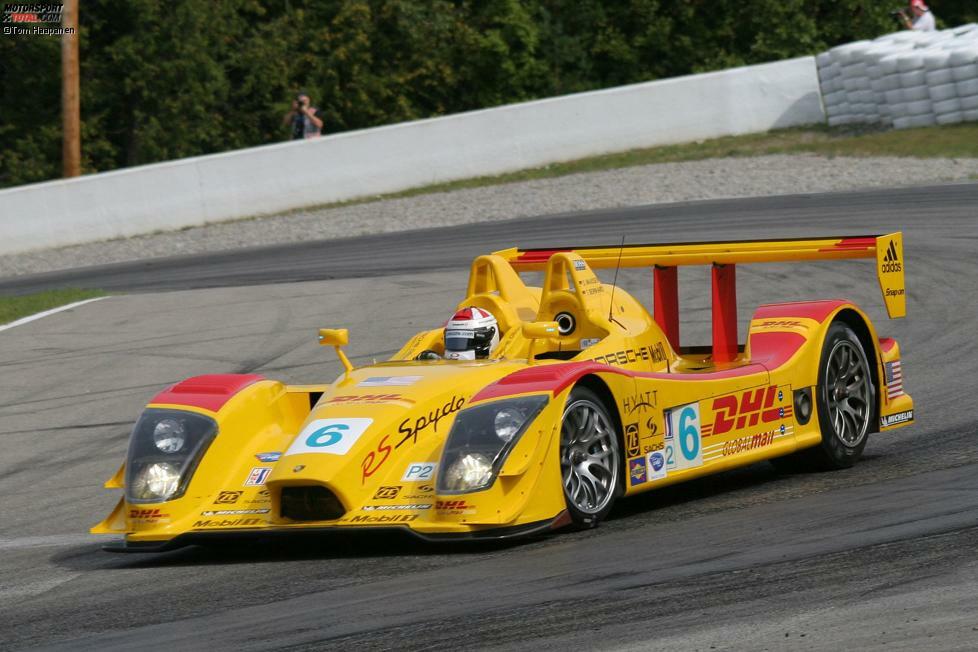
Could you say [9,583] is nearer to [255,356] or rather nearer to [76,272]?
[255,356]

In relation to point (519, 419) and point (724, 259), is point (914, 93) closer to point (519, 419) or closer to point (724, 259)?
point (724, 259)

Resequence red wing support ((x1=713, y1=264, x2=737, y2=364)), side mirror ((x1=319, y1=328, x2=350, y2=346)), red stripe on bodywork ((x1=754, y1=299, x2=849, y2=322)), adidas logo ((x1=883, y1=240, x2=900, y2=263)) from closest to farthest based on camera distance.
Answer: side mirror ((x1=319, y1=328, x2=350, y2=346)), red stripe on bodywork ((x1=754, y1=299, x2=849, y2=322)), adidas logo ((x1=883, y1=240, x2=900, y2=263)), red wing support ((x1=713, y1=264, x2=737, y2=364))

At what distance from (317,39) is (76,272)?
17.2 metres

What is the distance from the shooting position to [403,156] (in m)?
27.2

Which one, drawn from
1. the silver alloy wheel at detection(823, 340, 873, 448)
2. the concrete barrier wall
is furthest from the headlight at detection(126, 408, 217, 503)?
the concrete barrier wall

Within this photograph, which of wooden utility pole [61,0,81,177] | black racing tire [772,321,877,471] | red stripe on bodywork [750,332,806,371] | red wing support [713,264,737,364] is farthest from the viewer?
wooden utility pole [61,0,81,177]

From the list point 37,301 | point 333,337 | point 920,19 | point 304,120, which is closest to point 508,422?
point 333,337

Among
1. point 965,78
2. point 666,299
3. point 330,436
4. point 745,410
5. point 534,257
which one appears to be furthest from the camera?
point 965,78

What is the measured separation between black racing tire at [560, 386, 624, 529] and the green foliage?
28.0 m

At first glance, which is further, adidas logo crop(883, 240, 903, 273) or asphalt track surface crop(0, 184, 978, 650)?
adidas logo crop(883, 240, 903, 273)

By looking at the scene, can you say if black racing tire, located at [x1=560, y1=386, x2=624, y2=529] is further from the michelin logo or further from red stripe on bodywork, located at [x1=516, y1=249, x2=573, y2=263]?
red stripe on bodywork, located at [x1=516, y1=249, x2=573, y2=263]

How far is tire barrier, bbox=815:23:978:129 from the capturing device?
24766mm

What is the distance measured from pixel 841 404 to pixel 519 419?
9.70ft

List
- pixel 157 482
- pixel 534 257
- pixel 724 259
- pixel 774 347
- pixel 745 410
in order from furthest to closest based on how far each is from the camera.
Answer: pixel 534 257, pixel 724 259, pixel 774 347, pixel 745 410, pixel 157 482
